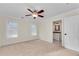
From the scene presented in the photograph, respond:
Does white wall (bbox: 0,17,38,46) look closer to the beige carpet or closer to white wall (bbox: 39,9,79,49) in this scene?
white wall (bbox: 39,9,79,49)

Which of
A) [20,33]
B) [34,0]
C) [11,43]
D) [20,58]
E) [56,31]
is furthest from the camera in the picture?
[56,31]

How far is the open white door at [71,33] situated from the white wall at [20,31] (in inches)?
126

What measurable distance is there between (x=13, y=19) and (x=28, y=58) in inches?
208

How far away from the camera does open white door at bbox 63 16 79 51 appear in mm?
3965

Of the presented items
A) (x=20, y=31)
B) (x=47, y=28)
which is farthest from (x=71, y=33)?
(x=20, y=31)

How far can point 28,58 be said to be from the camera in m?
0.95

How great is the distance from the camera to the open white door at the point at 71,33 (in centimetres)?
397

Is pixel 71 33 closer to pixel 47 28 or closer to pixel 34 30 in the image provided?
pixel 47 28

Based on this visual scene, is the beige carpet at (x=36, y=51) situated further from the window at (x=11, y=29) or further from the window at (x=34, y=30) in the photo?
the window at (x=34, y=30)

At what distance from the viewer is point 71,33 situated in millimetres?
4195

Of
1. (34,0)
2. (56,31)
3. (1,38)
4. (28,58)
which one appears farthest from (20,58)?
(56,31)

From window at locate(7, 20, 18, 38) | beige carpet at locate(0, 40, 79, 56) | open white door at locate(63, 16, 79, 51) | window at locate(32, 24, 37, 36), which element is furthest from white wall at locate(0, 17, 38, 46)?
open white door at locate(63, 16, 79, 51)

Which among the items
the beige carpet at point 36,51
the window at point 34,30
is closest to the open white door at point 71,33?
the beige carpet at point 36,51

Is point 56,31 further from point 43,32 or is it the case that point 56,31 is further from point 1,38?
point 1,38
